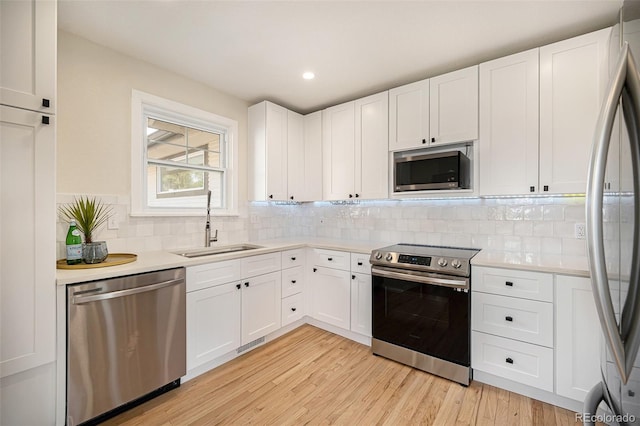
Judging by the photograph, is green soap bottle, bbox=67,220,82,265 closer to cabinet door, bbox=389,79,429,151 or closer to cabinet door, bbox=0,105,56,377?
cabinet door, bbox=0,105,56,377

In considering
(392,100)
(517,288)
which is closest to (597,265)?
(517,288)

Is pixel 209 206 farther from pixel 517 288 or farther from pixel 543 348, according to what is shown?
pixel 543 348

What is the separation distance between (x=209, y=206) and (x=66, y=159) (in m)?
1.13

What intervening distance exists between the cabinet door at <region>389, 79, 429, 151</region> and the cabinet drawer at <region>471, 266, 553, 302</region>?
128 centimetres

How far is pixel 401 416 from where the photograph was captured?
1791 millimetres

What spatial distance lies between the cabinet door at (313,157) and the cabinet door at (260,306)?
117 centimetres

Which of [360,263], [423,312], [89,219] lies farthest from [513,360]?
[89,219]

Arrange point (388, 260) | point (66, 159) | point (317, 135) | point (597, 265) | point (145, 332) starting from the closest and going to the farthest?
point (597, 265) → point (145, 332) → point (66, 159) → point (388, 260) → point (317, 135)

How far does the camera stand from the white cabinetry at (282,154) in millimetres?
3178

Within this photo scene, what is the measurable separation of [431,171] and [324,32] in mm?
1454

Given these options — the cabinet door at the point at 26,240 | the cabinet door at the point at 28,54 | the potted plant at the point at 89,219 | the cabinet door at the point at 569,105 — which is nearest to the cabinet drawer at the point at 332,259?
the cabinet door at the point at 569,105

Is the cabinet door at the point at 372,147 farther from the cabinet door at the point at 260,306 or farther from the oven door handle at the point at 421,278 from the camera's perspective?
the cabinet door at the point at 260,306

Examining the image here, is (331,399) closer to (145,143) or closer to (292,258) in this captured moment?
(292,258)

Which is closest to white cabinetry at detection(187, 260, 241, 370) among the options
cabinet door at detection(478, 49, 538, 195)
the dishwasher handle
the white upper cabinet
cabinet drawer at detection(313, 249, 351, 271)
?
the dishwasher handle
